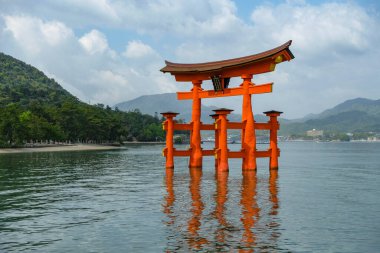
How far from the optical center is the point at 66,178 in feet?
106

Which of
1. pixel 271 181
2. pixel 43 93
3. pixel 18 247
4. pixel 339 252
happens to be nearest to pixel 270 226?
pixel 339 252

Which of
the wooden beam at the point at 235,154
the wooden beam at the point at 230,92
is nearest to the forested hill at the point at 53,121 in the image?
the wooden beam at the point at 230,92

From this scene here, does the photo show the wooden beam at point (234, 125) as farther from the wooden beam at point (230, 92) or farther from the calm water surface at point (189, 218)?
the calm water surface at point (189, 218)

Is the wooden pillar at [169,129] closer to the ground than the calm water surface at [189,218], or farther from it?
farther from it

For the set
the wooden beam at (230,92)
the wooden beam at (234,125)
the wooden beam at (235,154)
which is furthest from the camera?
the wooden beam at (235,154)

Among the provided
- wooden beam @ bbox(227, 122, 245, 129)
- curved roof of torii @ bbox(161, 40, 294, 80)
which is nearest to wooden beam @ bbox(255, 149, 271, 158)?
wooden beam @ bbox(227, 122, 245, 129)

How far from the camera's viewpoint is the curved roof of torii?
3141 cm

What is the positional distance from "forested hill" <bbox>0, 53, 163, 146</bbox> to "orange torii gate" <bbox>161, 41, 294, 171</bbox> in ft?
175

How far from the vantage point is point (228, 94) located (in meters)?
35.8

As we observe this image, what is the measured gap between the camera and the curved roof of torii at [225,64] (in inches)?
1236

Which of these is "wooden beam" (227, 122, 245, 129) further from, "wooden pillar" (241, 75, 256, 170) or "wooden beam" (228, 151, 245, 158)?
"wooden beam" (228, 151, 245, 158)

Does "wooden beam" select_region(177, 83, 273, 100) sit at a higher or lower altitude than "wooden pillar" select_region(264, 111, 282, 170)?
higher

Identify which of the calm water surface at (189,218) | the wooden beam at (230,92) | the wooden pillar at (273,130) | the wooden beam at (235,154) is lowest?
the calm water surface at (189,218)

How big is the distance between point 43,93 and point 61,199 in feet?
502
